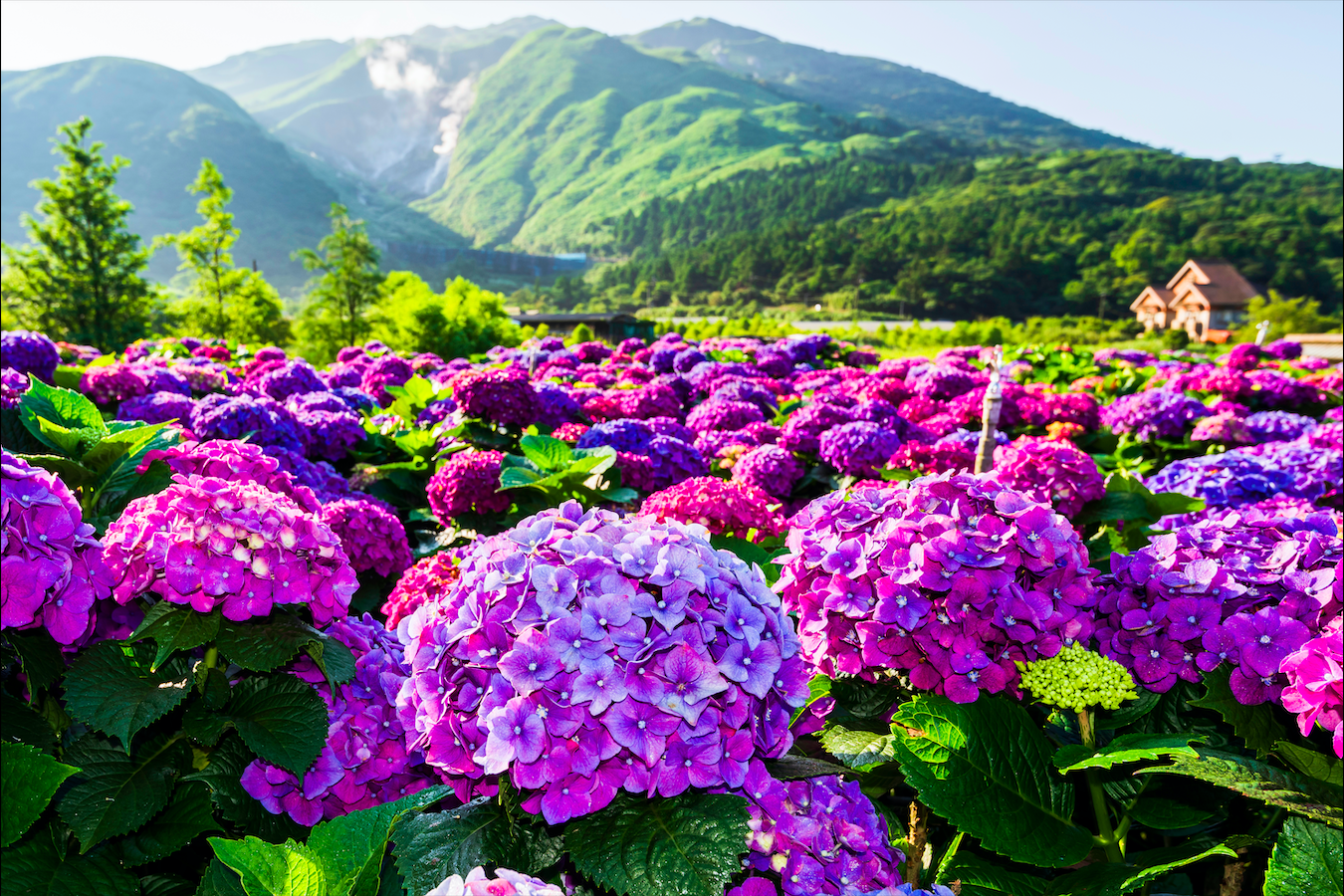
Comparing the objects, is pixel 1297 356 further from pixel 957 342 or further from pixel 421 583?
pixel 957 342

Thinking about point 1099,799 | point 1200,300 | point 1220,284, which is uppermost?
point 1220,284

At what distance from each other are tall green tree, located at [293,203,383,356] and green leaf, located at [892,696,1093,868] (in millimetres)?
28514

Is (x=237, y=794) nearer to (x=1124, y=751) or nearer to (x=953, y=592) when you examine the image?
(x=953, y=592)

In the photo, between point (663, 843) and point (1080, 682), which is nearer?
Answer: point (663, 843)

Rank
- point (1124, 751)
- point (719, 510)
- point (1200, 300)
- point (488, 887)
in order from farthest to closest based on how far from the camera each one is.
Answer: point (1200, 300) → point (719, 510) → point (1124, 751) → point (488, 887)

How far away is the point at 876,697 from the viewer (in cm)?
180

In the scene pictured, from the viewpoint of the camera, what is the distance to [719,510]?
273cm

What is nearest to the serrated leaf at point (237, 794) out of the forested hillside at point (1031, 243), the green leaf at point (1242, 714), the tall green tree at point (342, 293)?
the green leaf at point (1242, 714)

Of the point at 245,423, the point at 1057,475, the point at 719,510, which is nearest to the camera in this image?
the point at 719,510

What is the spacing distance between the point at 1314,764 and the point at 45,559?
7.95ft

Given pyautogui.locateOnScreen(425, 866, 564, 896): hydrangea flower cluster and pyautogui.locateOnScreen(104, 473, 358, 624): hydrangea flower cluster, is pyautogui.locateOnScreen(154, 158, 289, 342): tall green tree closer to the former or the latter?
pyautogui.locateOnScreen(104, 473, 358, 624): hydrangea flower cluster

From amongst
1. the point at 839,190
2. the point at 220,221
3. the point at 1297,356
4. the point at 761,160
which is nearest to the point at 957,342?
the point at 1297,356

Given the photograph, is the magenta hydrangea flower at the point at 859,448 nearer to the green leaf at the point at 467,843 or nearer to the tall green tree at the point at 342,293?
the green leaf at the point at 467,843

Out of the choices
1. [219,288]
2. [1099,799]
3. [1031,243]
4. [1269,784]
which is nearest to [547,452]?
[1099,799]
